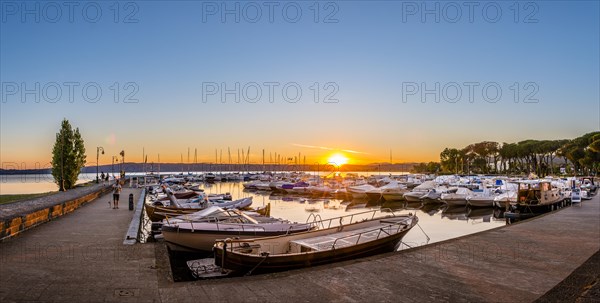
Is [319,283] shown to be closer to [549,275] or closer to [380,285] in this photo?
[380,285]

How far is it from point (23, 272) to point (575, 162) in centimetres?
12151

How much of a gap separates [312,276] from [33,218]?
12.7 meters

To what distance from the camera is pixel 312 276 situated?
10297 millimetres

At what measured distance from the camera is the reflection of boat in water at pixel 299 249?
11648 millimetres

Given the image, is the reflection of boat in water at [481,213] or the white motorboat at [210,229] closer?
the white motorboat at [210,229]

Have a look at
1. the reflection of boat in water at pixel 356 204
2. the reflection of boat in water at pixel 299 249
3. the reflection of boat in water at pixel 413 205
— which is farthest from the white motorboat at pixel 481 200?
the reflection of boat in water at pixel 299 249

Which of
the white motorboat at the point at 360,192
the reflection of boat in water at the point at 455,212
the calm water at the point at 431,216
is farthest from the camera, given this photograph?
the white motorboat at the point at 360,192

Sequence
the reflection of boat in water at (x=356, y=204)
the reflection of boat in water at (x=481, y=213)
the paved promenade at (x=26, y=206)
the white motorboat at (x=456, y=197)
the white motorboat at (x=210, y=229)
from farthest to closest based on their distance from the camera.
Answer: the reflection of boat in water at (x=356, y=204) < the white motorboat at (x=456, y=197) < the reflection of boat in water at (x=481, y=213) < the paved promenade at (x=26, y=206) < the white motorboat at (x=210, y=229)

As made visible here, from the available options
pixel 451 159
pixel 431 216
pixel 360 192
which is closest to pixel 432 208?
pixel 431 216

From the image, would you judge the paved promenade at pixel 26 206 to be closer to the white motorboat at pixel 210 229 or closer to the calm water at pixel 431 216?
the white motorboat at pixel 210 229

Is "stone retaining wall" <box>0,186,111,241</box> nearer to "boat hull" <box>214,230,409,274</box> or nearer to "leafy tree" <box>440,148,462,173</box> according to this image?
"boat hull" <box>214,230,409,274</box>

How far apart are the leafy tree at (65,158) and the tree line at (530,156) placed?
9695 cm

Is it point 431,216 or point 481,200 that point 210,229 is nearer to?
point 431,216

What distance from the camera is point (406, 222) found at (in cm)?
1830
